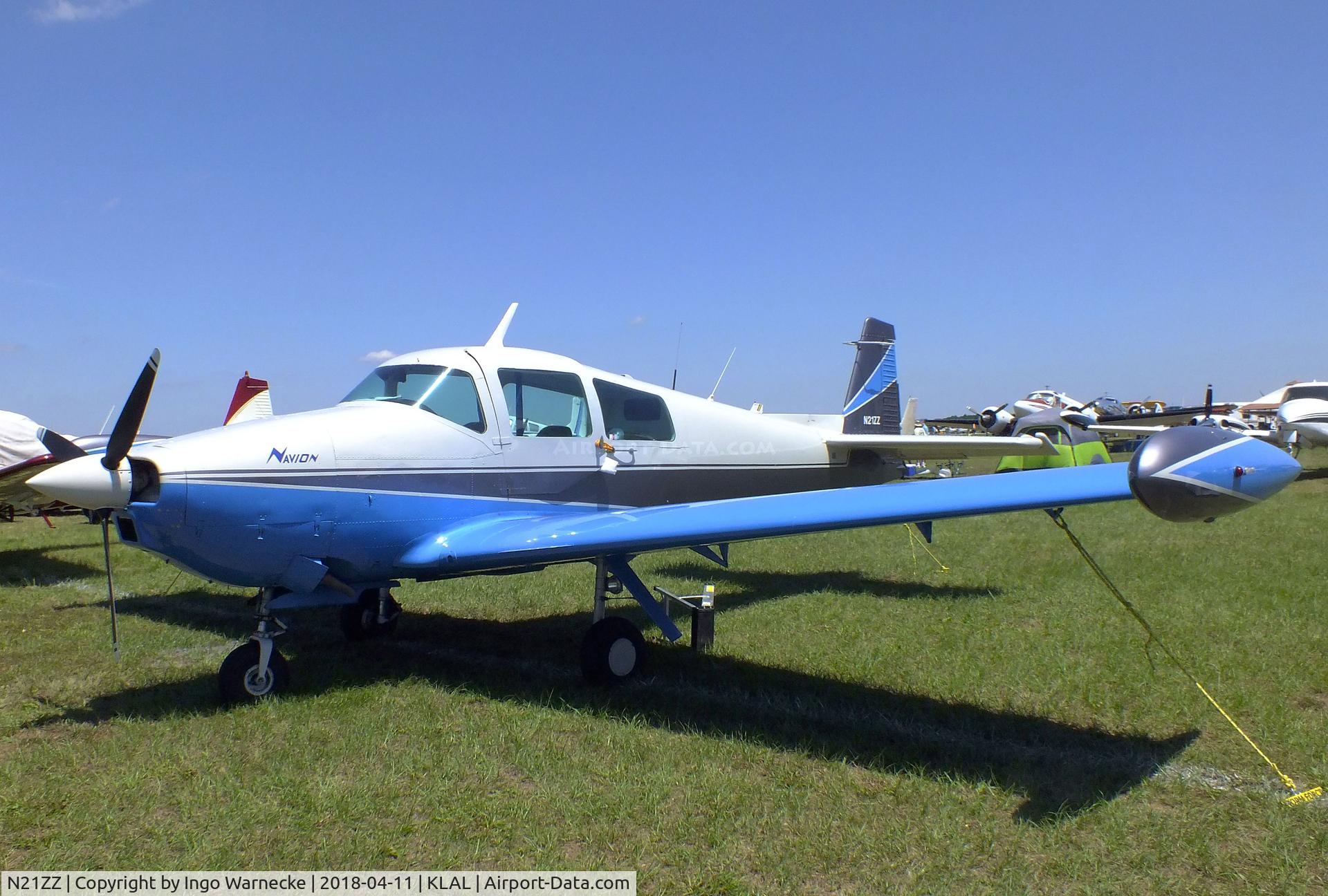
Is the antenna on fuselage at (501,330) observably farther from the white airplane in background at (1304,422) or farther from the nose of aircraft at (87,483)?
the white airplane in background at (1304,422)

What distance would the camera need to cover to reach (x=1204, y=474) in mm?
3426

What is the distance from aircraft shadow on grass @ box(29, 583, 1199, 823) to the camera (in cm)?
420

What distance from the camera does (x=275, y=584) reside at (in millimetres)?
5277

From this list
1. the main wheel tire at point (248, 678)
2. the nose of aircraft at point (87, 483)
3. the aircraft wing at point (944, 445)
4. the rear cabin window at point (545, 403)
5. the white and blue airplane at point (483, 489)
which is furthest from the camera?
the aircraft wing at point (944, 445)

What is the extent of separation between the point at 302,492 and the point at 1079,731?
475cm

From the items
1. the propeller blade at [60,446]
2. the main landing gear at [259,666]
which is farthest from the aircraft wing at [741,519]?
A: the propeller blade at [60,446]

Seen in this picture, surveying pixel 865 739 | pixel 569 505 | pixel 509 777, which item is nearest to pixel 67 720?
pixel 509 777

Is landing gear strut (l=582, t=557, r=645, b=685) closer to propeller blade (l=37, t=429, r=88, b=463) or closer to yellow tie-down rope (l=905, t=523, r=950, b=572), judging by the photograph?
propeller blade (l=37, t=429, r=88, b=463)

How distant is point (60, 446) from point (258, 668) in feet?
5.90

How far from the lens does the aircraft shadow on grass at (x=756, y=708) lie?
4195mm

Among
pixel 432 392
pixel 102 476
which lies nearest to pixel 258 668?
pixel 102 476

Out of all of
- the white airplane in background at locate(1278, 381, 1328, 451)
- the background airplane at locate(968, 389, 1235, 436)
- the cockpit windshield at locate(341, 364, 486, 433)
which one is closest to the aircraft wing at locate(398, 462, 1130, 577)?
the cockpit windshield at locate(341, 364, 486, 433)

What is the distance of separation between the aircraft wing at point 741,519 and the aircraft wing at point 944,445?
2295 millimetres

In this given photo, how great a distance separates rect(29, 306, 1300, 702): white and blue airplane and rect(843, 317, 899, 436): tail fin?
→ 290 centimetres
